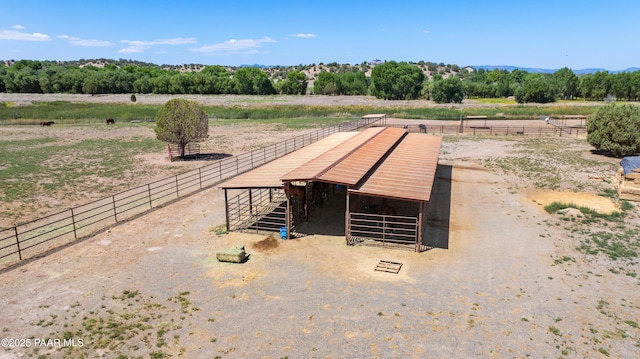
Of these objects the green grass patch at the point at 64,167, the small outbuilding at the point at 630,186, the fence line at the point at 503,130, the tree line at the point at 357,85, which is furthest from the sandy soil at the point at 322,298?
the tree line at the point at 357,85

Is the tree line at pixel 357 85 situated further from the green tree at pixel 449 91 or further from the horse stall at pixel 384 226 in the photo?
→ the horse stall at pixel 384 226

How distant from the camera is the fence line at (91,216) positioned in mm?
17112

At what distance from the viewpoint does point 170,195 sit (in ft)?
83.9

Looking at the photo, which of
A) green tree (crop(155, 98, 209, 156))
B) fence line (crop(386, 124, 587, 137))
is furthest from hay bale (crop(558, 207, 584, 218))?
fence line (crop(386, 124, 587, 137))

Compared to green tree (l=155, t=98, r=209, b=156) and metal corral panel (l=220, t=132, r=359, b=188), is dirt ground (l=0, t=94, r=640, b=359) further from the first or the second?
green tree (l=155, t=98, r=209, b=156)

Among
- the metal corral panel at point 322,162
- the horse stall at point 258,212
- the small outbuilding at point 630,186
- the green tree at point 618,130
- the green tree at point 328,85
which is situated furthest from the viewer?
the green tree at point 328,85

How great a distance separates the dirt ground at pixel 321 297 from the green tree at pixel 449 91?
8806 cm

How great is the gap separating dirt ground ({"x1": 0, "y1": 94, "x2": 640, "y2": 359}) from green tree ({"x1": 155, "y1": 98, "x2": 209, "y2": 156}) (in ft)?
53.8

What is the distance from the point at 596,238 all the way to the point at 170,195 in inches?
876

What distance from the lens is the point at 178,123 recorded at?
35.2 metres

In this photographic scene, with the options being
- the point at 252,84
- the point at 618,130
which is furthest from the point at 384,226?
the point at 252,84

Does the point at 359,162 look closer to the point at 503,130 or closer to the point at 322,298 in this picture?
the point at 322,298

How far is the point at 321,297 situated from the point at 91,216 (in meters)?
12.3

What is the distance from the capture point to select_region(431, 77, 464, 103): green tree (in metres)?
103
